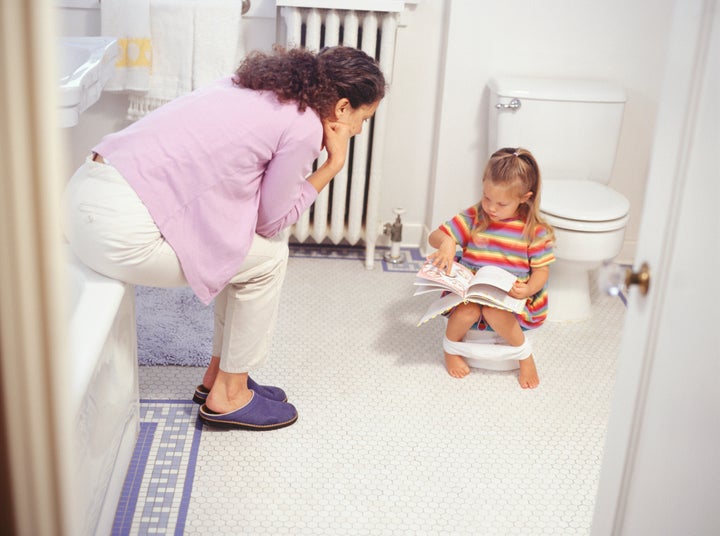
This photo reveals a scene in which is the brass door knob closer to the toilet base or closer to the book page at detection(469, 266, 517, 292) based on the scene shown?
the book page at detection(469, 266, 517, 292)

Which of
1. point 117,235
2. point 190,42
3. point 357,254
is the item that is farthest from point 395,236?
point 117,235

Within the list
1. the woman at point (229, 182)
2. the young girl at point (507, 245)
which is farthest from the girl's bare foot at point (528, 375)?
the woman at point (229, 182)

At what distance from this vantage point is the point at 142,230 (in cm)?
174

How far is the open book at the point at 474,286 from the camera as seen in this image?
92.0 inches

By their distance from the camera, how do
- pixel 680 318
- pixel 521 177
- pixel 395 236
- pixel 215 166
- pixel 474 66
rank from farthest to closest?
pixel 395 236, pixel 474 66, pixel 521 177, pixel 215 166, pixel 680 318

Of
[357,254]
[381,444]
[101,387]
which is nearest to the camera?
[101,387]

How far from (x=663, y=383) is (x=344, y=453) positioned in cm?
107

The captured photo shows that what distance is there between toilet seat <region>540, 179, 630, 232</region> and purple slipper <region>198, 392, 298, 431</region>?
1.04 metres

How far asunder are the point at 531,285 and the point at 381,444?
63 centimetres

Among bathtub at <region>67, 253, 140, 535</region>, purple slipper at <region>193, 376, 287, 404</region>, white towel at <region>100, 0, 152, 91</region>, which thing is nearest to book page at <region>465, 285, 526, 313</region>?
purple slipper at <region>193, 376, 287, 404</region>

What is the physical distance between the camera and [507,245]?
243 centimetres

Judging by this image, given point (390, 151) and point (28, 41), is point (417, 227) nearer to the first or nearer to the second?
point (390, 151)

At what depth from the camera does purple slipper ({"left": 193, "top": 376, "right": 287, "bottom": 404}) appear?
220 centimetres

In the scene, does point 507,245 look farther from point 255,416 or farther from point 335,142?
point 255,416
